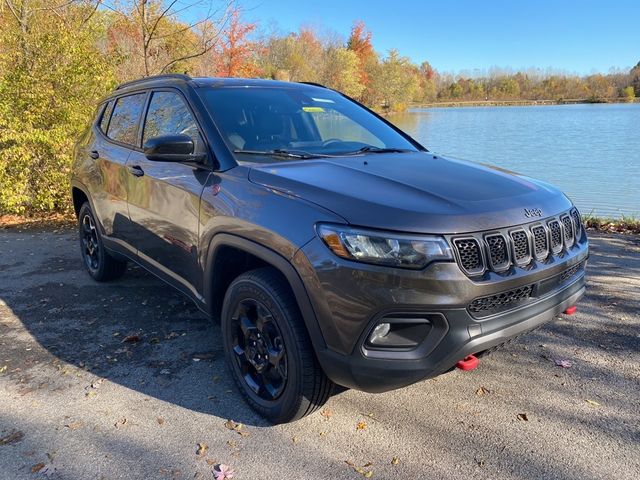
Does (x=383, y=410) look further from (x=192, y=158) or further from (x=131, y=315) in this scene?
(x=131, y=315)

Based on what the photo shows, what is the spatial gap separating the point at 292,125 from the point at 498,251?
180 cm

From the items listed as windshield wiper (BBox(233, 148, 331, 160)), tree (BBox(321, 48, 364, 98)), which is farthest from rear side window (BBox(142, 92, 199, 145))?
tree (BBox(321, 48, 364, 98))

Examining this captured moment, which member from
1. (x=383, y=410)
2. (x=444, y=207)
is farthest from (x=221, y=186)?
(x=383, y=410)

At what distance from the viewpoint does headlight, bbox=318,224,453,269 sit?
2160 mm

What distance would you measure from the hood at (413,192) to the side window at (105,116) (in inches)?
106

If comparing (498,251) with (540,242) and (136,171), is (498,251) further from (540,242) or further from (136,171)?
(136,171)

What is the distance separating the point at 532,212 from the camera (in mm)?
2521

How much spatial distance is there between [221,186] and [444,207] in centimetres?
127

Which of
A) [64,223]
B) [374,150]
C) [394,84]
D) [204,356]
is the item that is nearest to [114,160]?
[204,356]

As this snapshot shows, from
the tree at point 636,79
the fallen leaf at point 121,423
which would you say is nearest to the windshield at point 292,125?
the fallen leaf at point 121,423

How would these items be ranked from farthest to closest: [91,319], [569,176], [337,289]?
[569,176]
[91,319]
[337,289]

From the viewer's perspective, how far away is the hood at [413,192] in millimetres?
2225

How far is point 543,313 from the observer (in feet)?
8.28

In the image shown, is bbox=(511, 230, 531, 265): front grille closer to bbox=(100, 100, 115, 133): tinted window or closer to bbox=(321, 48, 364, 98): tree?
bbox=(100, 100, 115, 133): tinted window
